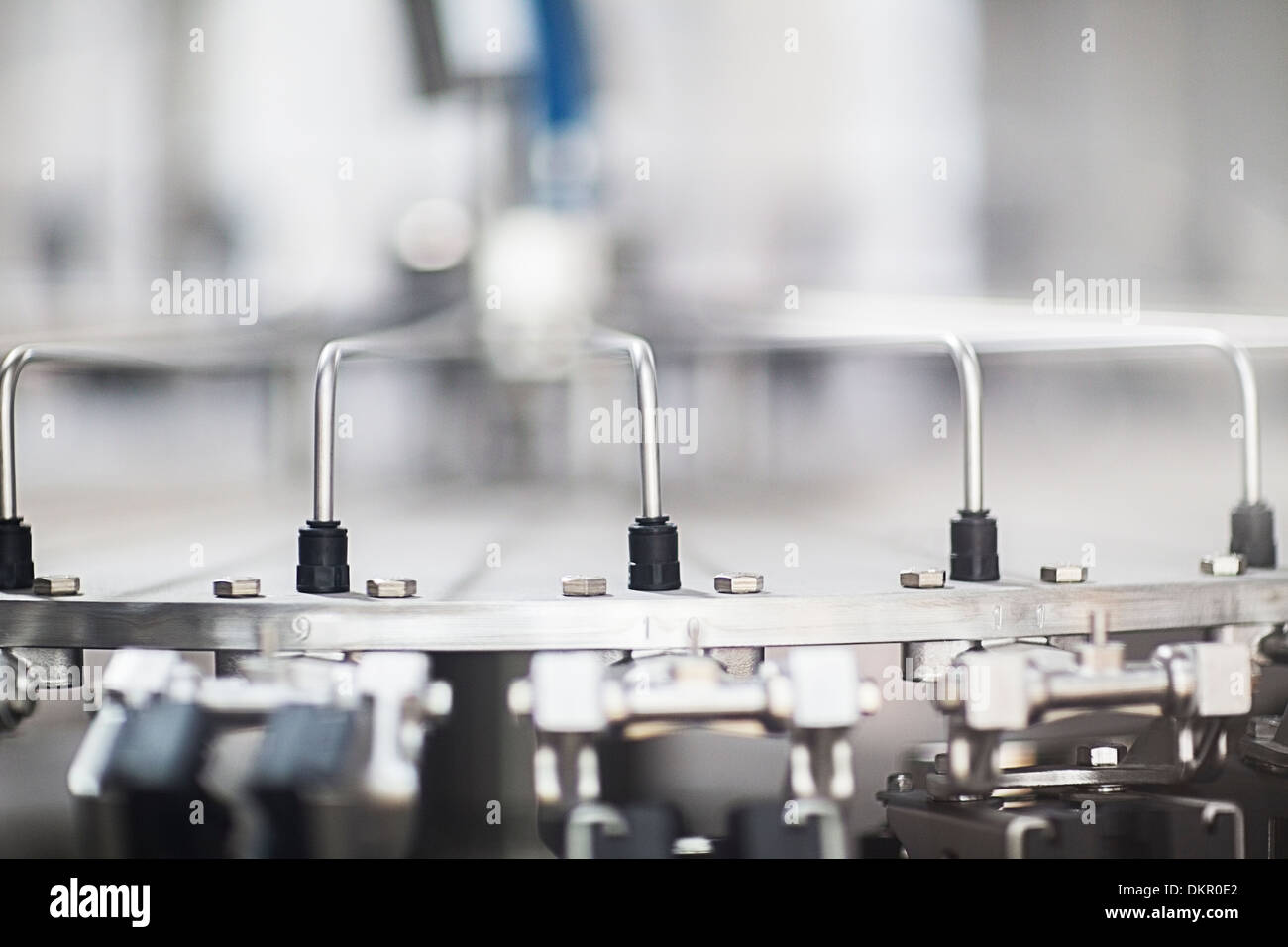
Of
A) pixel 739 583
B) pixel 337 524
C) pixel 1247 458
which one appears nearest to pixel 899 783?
pixel 739 583

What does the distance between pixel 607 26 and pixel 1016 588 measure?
69 cm

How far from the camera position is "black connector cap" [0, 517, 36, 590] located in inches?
A: 38.6

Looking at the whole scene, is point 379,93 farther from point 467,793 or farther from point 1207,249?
point 1207,249

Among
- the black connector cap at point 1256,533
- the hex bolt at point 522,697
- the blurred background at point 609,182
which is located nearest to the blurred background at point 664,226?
the blurred background at point 609,182

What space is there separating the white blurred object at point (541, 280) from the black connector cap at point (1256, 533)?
25.5 inches

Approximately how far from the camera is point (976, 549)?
38.5 inches

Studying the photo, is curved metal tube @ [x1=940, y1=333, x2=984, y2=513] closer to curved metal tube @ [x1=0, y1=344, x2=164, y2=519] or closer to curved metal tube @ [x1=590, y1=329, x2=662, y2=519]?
curved metal tube @ [x1=590, y1=329, x2=662, y2=519]

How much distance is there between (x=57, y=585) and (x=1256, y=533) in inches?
40.5

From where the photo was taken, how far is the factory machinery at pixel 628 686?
90cm

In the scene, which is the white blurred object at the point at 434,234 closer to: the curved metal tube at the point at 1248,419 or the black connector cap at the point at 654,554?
the black connector cap at the point at 654,554

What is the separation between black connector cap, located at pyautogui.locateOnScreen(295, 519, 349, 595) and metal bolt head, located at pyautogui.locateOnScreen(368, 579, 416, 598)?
39 mm

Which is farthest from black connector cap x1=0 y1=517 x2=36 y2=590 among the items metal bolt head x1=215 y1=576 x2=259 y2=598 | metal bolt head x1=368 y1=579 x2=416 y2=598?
metal bolt head x1=368 y1=579 x2=416 y2=598

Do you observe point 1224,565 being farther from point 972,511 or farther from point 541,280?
point 541,280

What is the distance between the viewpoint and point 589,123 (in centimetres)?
122
